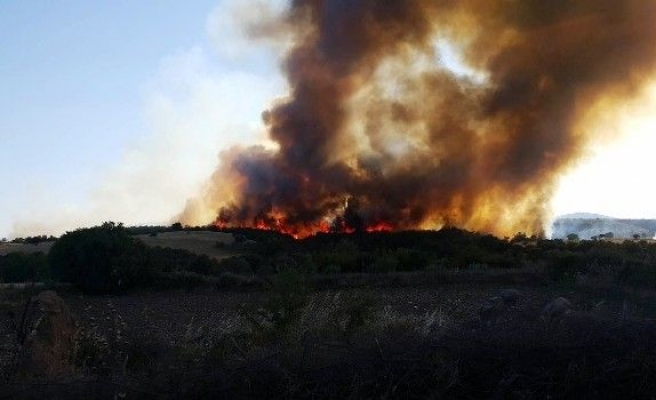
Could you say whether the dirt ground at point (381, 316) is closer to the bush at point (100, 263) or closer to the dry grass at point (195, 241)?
the bush at point (100, 263)

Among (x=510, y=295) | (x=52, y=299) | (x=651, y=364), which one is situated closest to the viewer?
(x=651, y=364)

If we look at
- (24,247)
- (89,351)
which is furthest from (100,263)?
(24,247)

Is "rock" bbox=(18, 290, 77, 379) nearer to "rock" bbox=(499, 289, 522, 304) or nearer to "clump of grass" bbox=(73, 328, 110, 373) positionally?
"clump of grass" bbox=(73, 328, 110, 373)

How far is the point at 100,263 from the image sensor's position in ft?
121

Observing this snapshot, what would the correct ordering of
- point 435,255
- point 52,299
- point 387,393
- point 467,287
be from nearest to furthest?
point 387,393 → point 52,299 → point 467,287 → point 435,255

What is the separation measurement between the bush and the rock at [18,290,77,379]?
22358 millimetres

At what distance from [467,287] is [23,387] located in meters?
28.8

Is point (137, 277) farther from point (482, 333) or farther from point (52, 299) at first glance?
point (482, 333)

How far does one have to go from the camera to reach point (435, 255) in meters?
49.1

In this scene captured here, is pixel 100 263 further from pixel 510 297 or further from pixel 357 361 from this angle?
pixel 357 361

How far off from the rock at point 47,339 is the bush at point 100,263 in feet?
73.4

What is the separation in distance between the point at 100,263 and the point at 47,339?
25.7 m

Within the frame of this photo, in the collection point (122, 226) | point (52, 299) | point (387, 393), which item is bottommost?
point (387, 393)

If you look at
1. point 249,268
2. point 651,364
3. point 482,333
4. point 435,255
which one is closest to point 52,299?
point 482,333
